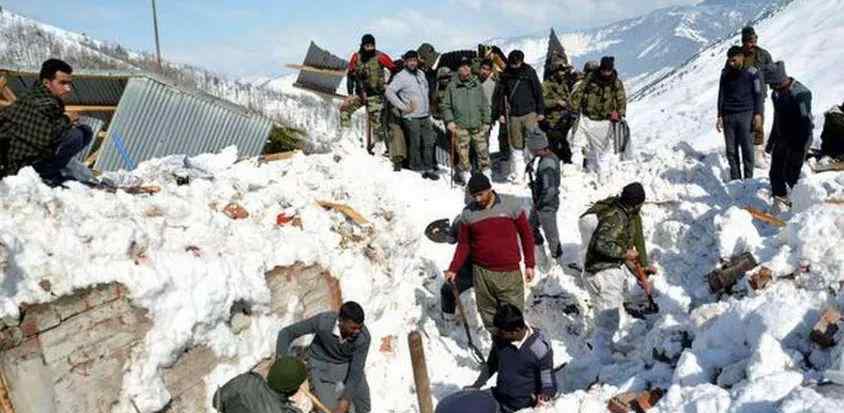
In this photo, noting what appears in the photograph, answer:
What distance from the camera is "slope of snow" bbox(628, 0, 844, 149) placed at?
992 inches

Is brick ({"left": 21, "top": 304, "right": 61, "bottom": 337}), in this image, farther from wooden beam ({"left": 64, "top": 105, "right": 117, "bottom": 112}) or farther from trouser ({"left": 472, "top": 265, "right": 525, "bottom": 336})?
wooden beam ({"left": 64, "top": 105, "right": 117, "bottom": 112})

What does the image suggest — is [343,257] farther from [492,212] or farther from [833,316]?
[833,316]

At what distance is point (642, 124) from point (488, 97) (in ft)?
68.3

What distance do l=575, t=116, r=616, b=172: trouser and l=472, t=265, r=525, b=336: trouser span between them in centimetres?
442

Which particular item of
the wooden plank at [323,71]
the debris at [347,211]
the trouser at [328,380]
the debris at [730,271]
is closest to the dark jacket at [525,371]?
the trouser at [328,380]

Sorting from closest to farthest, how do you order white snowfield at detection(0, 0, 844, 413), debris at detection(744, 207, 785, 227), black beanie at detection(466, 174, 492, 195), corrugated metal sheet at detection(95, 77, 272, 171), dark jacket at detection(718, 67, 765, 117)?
white snowfield at detection(0, 0, 844, 413) < black beanie at detection(466, 174, 492, 195) < debris at detection(744, 207, 785, 227) < corrugated metal sheet at detection(95, 77, 272, 171) < dark jacket at detection(718, 67, 765, 117)

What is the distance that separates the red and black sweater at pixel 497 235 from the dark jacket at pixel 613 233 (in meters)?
0.73

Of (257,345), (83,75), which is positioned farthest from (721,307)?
(83,75)

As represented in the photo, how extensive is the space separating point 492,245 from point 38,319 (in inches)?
146

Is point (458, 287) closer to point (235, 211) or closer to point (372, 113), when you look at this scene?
point (235, 211)

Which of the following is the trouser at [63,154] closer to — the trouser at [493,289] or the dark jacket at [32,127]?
the dark jacket at [32,127]

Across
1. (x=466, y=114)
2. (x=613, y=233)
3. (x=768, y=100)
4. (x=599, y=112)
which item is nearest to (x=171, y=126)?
(x=466, y=114)

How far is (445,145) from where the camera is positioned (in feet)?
35.9

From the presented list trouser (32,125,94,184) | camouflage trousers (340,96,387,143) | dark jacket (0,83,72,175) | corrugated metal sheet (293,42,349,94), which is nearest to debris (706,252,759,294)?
camouflage trousers (340,96,387,143)
